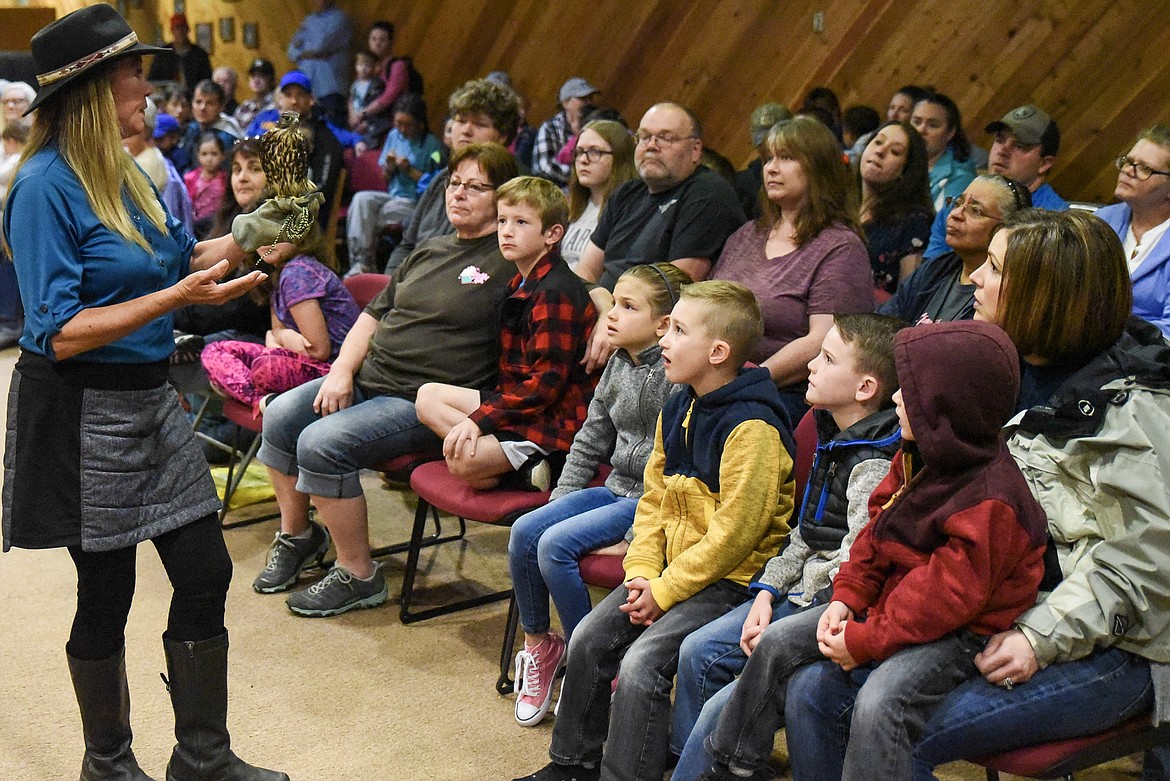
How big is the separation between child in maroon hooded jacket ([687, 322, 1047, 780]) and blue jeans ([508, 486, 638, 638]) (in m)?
Answer: 0.73

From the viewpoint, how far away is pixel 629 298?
2.76 meters

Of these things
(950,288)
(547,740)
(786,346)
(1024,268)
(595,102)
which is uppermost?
(1024,268)

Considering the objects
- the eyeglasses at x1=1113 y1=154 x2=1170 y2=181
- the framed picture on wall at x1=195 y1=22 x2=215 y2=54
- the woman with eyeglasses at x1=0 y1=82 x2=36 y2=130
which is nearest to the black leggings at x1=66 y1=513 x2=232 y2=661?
the eyeglasses at x1=1113 y1=154 x2=1170 y2=181

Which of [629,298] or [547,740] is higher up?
[629,298]

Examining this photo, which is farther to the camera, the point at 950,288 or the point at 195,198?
the point at 195,198

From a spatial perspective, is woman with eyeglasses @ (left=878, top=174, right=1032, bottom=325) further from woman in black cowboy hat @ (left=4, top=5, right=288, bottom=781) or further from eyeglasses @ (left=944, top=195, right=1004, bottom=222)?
woman in black cowboy hat @ (left=4, top=5, right=288, bottom=781)

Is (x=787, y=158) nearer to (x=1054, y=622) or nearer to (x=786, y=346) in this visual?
(x=786, y=346)

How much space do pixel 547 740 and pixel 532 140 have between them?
474cm

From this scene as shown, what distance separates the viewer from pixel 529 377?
3.12m

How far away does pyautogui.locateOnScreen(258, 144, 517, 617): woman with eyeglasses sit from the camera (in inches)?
131

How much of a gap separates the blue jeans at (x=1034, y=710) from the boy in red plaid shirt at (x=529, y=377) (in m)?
1.38

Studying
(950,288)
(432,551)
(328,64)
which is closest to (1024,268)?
(950,288)

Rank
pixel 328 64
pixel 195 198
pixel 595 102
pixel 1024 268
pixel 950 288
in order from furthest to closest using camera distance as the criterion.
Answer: pixel 328 64 → pixel 595 102 → pixel 195 198 → pixel 950 288 → pixel 1024 268

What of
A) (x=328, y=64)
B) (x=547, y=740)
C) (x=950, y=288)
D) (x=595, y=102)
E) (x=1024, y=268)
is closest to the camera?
(x=1024, y=268)
